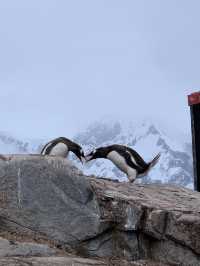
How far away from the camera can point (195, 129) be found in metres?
20.2

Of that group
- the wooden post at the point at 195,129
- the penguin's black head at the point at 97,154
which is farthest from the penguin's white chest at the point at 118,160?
the wooden post at the point at 195,129

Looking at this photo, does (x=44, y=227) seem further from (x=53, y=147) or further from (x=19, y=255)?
(x=53, y=147)

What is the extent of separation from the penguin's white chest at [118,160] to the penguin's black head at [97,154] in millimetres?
211

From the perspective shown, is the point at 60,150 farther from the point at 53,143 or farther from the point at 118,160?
the point at 118,160

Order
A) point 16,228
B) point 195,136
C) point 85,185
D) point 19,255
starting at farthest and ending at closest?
point 195,136 → point 85,185 → point 16,228 → point 19,255

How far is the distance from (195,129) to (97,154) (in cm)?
473

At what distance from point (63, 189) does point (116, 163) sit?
4864 mm

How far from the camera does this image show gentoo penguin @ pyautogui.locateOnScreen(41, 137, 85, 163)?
16.2m

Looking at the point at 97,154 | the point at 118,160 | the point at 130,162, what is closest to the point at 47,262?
the point at 130,162

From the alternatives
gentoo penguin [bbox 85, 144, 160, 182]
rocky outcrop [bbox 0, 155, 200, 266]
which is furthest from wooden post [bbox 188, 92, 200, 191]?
rocky outcrop [bbox 0, 155, 200, 266]

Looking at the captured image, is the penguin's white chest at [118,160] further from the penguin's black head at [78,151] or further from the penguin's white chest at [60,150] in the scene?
the penguin's white chest at [60,150]

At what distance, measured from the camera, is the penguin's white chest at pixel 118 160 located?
1617cm

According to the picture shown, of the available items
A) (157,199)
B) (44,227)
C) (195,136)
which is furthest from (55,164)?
(195,136)

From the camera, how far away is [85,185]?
473 inches
